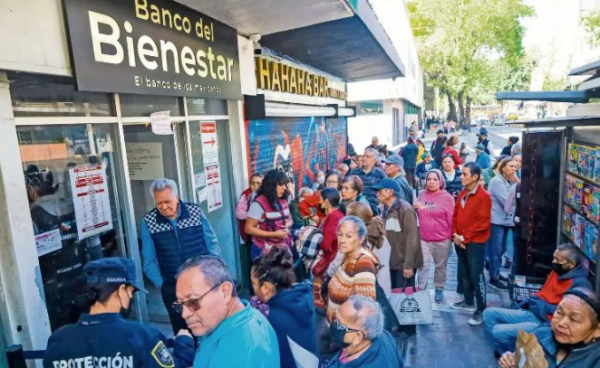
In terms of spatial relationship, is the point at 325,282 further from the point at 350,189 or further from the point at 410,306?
the point at 350,189

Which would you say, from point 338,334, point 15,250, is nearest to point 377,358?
point 338,334

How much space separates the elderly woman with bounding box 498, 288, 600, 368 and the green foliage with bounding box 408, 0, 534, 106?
122ft

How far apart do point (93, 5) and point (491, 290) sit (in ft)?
18.9

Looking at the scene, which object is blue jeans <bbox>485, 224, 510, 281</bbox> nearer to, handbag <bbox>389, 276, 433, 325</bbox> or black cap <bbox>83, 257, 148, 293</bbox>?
handbag <bbox>389, 276, 433, 325</bbox>

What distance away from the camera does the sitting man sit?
11.6 ft

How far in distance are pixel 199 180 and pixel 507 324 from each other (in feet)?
12.9

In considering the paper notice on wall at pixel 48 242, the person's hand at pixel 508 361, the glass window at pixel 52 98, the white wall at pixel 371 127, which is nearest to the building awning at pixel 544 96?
the person's hand at pixel 508 361

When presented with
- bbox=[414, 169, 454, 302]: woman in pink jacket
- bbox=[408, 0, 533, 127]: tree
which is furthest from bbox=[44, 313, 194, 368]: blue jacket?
bbox=[408, 0, 533, 127]: tree

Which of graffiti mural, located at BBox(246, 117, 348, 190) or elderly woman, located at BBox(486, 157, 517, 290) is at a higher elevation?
graffiti mural, located at BBox(246, 117, 348, 190)

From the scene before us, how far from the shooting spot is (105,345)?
193 centimetres

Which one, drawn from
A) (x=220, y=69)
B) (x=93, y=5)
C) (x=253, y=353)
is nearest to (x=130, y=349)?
(x=253, y=353)

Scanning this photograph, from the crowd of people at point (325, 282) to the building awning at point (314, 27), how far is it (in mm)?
2042

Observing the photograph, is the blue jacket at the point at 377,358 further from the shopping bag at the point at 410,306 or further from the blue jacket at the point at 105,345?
the shopping bag at the point at 410,306

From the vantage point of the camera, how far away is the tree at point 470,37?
34969mm
